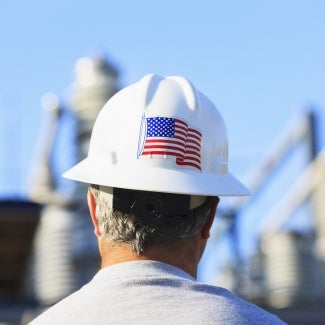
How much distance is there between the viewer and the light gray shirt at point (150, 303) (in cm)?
288

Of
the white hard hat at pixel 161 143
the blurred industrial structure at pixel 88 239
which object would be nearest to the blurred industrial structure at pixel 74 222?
the blurred industrial structure at pixel 88 239

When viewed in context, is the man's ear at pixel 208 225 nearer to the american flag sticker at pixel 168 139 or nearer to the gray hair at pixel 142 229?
the gray hair at pixel 142 229

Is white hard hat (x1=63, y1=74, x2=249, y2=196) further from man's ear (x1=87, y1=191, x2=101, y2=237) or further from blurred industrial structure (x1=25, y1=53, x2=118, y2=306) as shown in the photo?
blurred industrial structure (x1=25, y1=53, x2=118, y2=306)

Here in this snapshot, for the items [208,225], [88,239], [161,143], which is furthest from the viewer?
[88,239]

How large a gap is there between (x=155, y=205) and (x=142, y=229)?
74 mm

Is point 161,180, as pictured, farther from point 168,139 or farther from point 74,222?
point 74,222

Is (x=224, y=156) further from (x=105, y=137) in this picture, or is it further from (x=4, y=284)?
(x=4, y=284)

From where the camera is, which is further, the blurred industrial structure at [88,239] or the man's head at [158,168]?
the blurred industrial structure at [88,239]

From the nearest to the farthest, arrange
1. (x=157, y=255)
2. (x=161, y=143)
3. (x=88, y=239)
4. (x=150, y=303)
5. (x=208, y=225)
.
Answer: (x=150, y=303) < (x=157, y=255) < (x=208, y=225) < (x=161, y=143) < (x=88, y=239)

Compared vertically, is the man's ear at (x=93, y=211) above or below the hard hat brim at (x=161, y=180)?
below

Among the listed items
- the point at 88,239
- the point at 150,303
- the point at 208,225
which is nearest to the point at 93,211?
the point at 208,225

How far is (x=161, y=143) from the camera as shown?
3.26 m

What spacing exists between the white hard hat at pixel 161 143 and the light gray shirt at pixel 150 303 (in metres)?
0.26

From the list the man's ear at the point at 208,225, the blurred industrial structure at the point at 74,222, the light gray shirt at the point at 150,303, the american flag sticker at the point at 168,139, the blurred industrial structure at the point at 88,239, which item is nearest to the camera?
the light gray shirt at the point at 150,303
